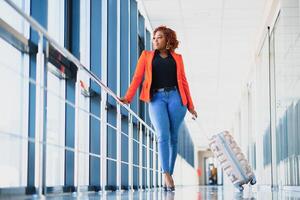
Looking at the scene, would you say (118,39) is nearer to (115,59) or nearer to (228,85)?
(115,59)

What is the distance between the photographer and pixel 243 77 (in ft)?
37.4

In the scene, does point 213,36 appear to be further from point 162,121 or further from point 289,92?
point 162,121

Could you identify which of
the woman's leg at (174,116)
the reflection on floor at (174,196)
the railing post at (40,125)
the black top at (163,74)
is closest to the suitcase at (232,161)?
the reflection on floor at (174,196)

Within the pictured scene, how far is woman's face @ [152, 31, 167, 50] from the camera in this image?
3506 mm

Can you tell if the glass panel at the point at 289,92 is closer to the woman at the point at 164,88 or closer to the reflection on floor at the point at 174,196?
the reflection on floor at the point at 174,196

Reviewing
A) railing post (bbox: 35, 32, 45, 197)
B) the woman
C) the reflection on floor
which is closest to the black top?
the woman

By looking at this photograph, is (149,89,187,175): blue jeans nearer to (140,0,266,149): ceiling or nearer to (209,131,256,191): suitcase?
(209,131,256,191): suitcase

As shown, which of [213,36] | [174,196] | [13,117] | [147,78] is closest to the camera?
[13,117]

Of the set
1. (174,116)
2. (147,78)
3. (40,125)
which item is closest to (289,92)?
(174,116)

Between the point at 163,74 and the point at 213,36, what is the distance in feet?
15.9

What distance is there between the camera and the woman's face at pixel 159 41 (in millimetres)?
3506

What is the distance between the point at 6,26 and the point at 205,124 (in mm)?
17640

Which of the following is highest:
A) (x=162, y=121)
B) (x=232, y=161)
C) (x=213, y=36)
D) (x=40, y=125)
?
(x=213, y=36)

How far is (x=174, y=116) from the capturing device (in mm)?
3549
